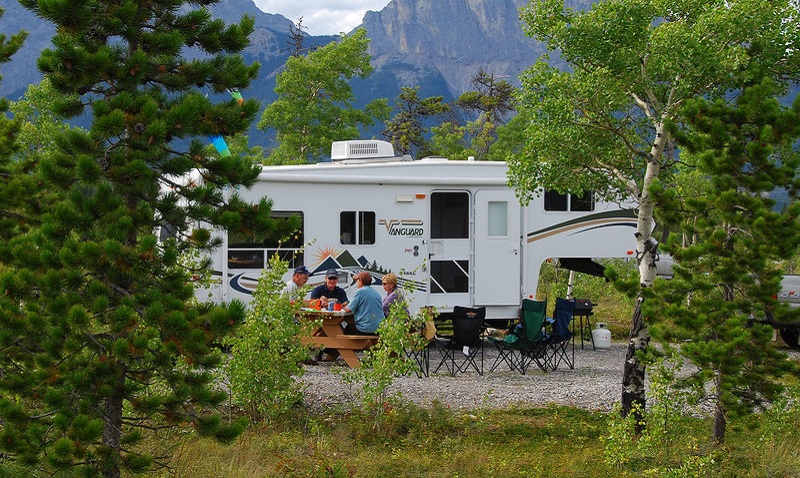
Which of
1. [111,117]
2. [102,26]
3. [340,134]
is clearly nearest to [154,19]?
[102,26]

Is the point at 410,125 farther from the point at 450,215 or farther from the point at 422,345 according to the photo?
the point at 422,345

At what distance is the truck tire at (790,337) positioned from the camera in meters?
12.2

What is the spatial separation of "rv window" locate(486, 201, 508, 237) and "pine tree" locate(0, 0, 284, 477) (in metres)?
6.75

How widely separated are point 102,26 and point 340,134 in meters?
18.3

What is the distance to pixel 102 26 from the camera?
14.0ft

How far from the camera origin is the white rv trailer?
1044 cm

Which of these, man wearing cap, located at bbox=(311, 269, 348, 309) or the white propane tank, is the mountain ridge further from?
man wearing cap, located at bbox=(311, 269, 348, 309)

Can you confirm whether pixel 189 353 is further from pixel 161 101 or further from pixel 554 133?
pixel 554 133

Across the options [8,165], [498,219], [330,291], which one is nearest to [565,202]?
[498,219]

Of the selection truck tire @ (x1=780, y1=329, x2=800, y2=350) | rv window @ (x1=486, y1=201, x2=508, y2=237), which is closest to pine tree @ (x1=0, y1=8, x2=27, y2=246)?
rv window @ (x1=486, y1=201, x2=508, y2=237)

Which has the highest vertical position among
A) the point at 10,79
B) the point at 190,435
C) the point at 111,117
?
the point at 10,79

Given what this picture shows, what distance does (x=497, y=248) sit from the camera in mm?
11039

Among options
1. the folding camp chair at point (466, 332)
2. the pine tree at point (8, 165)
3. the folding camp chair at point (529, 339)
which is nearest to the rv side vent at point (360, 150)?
the folding camp chair at point (466, 332)

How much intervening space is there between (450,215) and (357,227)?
121cm
